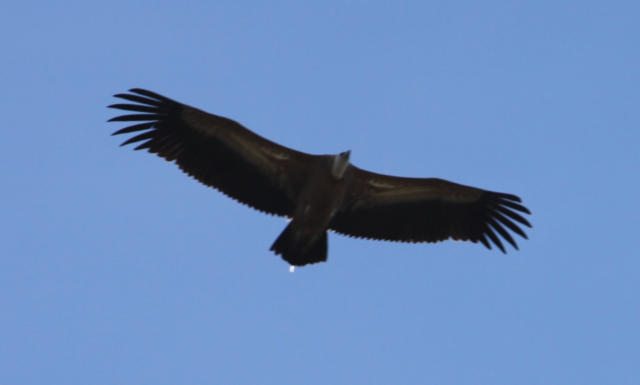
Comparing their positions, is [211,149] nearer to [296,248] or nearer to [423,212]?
[296,248]

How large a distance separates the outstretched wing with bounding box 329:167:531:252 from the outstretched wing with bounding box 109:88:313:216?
0.84 metres

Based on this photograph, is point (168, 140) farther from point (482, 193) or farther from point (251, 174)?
point (482, 193)

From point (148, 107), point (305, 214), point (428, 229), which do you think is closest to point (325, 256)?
point (305, 214)

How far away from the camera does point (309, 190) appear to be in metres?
14.4

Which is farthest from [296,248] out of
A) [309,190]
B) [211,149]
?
[211,149]

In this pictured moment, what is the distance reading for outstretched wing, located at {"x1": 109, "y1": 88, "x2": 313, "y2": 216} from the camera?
1462 centimetres

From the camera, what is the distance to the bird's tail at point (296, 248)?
564 inches

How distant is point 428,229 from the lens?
50.1ft

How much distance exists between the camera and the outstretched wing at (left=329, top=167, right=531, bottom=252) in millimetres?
14891

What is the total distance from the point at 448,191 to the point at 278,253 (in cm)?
241

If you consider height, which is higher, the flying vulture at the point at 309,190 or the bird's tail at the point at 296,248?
the flying vulture at the point at 309,190

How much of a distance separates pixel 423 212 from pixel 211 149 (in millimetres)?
2846

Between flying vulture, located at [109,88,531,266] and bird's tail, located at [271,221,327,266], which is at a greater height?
flying vulture, located at [109,88,531,266]

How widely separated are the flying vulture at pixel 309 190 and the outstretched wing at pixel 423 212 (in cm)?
1
